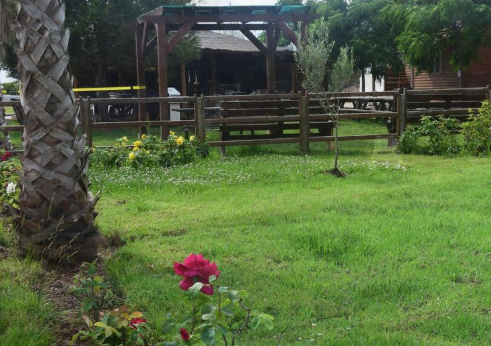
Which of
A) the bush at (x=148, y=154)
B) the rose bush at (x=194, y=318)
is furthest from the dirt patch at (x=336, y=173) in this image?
the rose bush at (x=194, y=318)

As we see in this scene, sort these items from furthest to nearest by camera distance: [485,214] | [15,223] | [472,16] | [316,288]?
[472,16] → [485,214] → [15,223] → [316,288]

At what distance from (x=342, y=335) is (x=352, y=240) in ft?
7.06

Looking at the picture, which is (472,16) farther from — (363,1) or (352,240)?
(352,240)

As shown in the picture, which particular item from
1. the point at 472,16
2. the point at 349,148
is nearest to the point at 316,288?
the point at 349,148

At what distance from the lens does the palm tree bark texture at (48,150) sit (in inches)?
215

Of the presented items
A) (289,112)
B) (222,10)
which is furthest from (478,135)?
(222,10)

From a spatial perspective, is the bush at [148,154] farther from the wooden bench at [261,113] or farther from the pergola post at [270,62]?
the pergola post at [270,62]

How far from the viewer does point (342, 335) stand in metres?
4.10

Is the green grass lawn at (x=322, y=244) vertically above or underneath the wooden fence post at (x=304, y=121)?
underneath

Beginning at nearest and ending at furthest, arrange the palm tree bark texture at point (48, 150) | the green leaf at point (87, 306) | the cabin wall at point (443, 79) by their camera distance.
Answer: the green leaf at point (87, 306) → the palm tree bark texture at point (48, 150) → the cabin wall at point (443, 79)

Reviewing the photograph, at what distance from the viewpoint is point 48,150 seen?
5473 mm

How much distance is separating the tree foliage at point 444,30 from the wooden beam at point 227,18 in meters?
8.03

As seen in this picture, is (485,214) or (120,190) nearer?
(485,214)

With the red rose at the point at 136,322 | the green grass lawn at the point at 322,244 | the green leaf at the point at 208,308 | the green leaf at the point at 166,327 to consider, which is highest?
the green leaf at the point at 208,308
